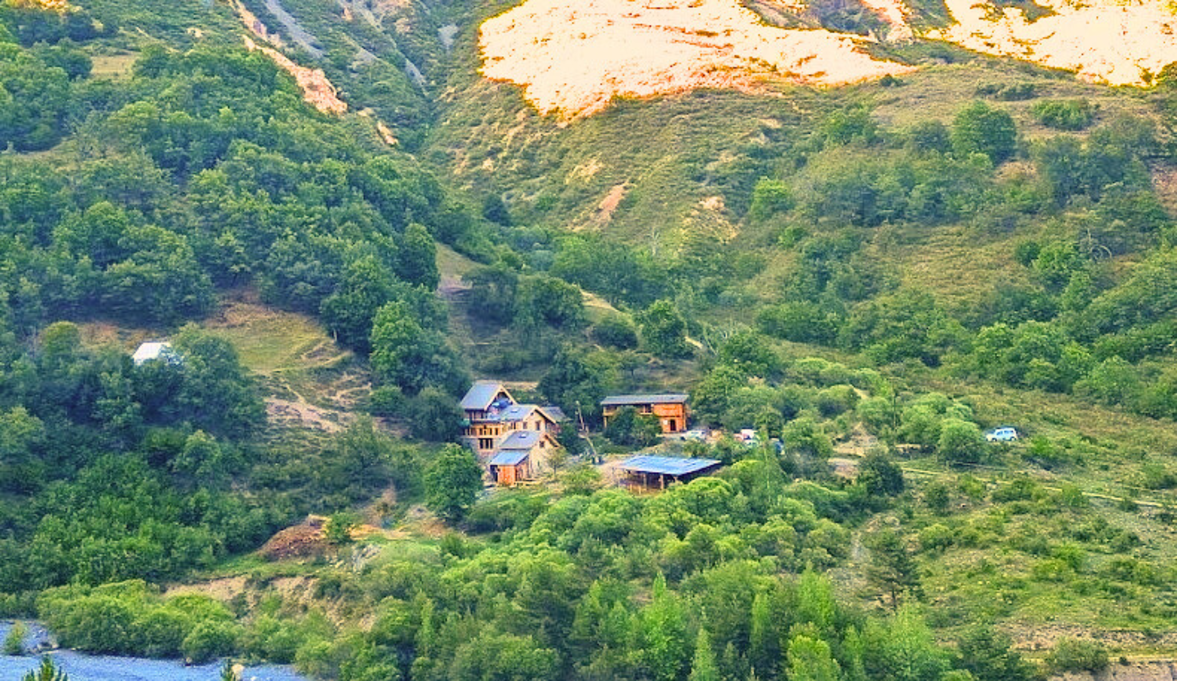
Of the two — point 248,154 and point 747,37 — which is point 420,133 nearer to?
point 747,37

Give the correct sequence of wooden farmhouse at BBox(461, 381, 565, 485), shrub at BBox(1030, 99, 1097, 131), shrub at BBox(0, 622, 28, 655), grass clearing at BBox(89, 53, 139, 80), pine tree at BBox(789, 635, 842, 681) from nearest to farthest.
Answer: pine tree at BBox(789, 635, 842, 681) → shrub at BBox(0, 622, 28, 655) → wooden farmhouse at BBox(461, 381, 565, 485) → grass clearing at BBox(89, 53, 139, 80) → shrub at BBox(1030, 99, 1097, 131)

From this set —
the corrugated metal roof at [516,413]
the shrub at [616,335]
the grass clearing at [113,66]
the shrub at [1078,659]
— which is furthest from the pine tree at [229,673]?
the grass clearing at [113,66]

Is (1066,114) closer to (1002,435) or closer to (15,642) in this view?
(1002,435)

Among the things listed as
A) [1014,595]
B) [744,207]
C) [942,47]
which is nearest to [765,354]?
[1014,595]

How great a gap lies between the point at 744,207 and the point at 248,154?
2995 centimetres

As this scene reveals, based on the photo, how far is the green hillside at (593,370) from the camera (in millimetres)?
40625

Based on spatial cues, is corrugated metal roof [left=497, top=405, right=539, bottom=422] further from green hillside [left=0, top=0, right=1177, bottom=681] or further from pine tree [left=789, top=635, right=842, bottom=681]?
pine tree [left=789, top=635, right=842, bottom=681]

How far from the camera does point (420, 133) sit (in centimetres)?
10625

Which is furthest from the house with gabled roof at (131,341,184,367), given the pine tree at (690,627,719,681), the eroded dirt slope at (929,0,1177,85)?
the eroded dirt slope at (929,0,1177,85)

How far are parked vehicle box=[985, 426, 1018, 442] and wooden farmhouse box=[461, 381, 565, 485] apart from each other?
14.4 meters

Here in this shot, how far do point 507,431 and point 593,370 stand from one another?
491 cm

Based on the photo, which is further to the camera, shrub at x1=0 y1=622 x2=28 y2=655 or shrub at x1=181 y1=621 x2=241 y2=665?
shrub at x1=0 y1=622 x2=28 y2=655

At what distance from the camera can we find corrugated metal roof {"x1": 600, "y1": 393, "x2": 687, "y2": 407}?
189 feet

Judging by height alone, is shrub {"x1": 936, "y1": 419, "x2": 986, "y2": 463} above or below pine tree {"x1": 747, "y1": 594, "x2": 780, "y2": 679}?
below
